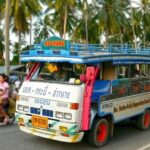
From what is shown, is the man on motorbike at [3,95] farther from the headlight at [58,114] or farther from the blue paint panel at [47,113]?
the headlight at [58,114]

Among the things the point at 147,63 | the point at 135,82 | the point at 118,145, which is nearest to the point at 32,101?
the point at 118,145

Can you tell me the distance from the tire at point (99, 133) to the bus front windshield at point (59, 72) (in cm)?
114

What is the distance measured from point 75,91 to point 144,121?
3434mm

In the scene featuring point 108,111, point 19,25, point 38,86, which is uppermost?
point 19,25

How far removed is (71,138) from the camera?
8078 millimetres

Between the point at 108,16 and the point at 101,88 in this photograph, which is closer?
the point at 101,88

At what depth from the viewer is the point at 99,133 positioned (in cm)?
888

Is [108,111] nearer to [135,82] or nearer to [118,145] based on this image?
[118,145]

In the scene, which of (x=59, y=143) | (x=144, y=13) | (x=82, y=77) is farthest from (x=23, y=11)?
(x=82, y=77)

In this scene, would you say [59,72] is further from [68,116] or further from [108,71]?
[68,116]

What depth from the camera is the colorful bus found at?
8.07 m

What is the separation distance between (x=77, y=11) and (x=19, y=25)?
13.1 metres

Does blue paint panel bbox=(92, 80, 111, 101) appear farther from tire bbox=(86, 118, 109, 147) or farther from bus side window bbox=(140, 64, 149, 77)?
bus side window bbox=(140, 64, 149, 77)

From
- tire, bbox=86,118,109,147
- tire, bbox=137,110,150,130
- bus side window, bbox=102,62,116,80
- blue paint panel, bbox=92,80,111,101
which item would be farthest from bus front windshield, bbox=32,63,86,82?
tire, bbox=137,110,150,130
